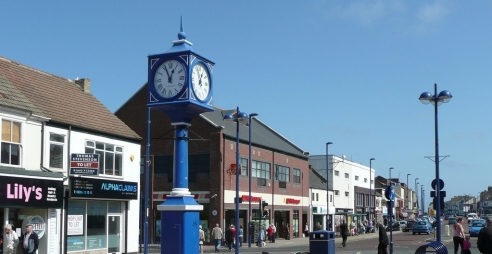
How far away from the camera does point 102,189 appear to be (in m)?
29.2

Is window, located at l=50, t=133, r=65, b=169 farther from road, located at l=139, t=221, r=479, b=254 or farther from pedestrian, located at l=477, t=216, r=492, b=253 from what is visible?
pedestrian, located at l=477, t=216, r=492, b=253

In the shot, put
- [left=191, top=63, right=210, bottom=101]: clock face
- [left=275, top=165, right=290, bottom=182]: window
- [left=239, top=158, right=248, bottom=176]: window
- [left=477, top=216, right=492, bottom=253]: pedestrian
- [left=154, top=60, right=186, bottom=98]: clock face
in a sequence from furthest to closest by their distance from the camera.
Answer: [left=275, top=165, right=290, bottom=182]: window → [left=239, top=158, right=248, bottom=176]: window → [left=477, top=216, right=492, bottom=253]: pedestrian → [left=191, top=63, right=210, bottom=101]: clock face → [left=154, top=60, right=186, bottom=98]: clock face

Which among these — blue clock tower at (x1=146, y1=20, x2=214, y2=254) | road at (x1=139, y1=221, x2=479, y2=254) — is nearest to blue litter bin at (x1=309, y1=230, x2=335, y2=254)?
road at (x1=139, y1=221, x2=479, y2=254)

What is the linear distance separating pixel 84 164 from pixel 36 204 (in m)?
2.97

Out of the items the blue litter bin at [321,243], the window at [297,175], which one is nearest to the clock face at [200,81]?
the blue litter bin at [321,243]

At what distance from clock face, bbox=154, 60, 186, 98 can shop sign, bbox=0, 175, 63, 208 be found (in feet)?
40.6

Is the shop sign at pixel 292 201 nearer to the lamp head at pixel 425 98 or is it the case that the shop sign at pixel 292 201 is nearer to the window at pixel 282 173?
the window at pixel 282 173

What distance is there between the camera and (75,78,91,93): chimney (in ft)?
114

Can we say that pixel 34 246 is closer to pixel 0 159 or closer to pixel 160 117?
pixel 0 159

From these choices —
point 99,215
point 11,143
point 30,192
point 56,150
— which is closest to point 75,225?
point 99,215

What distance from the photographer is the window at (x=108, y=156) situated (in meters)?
29.7

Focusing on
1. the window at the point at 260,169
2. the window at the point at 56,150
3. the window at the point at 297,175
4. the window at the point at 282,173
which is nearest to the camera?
the window at the point at 56,150

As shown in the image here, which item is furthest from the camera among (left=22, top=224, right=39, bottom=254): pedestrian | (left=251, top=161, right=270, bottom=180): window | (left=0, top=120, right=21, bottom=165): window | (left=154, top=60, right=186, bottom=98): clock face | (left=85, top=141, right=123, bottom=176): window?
(left=251, top=161, right=270, bottom=180): window

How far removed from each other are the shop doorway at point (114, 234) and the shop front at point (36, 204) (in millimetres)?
3834
